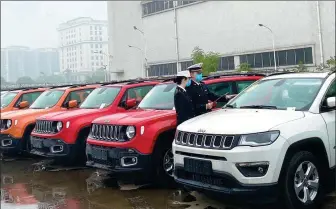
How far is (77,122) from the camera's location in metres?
8.37

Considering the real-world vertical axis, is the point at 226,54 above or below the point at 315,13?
below

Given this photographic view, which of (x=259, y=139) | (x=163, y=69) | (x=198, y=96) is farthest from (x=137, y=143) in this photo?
(x=163, y=69)

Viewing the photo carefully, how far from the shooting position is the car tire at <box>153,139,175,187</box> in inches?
255

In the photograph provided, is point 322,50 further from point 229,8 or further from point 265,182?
point 265,182

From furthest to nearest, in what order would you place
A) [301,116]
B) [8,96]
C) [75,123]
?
[8,96] → [75,123] → [301,116]

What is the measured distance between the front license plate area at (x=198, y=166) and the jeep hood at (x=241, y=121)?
0.36 meters

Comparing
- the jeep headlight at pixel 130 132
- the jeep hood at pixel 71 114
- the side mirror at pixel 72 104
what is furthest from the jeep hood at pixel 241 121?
the side mirror at pixel 72 104

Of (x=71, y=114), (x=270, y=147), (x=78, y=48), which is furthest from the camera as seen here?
(x=78, y=48)

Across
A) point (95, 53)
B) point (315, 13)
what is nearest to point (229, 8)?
point (315, 13)

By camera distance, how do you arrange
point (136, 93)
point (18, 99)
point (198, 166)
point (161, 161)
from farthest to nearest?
point (18, 99) < point (136, 93) < point (161, 161) < point (198, 166)

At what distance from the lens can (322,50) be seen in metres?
48.2

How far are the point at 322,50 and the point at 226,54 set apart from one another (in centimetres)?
1378

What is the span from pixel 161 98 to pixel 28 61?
46.0 meters

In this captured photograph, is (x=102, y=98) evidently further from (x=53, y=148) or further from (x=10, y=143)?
(x=10, y=143)
